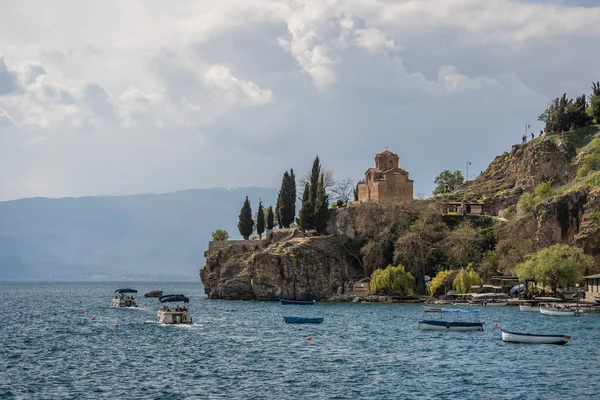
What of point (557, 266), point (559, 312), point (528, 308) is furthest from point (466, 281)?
point (559, 312)

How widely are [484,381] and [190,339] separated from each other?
2908cm

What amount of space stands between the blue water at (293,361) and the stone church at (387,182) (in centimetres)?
5118

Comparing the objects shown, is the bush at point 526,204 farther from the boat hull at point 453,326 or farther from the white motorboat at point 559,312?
the boat hull at point 453,326

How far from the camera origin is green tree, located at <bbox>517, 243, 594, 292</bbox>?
3945 inches

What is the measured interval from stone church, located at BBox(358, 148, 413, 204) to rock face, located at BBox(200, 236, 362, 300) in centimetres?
1269

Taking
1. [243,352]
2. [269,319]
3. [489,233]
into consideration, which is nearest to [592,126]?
[489,233]

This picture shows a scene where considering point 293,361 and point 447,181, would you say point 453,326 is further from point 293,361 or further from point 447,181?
point 447,181

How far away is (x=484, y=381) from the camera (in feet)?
151

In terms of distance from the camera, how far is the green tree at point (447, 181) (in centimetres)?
17450

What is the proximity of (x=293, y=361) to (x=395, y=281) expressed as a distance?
63.9m

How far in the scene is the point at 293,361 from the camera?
Result: 5422 cm

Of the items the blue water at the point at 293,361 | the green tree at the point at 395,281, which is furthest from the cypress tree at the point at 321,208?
the blue water at the point at 293,361

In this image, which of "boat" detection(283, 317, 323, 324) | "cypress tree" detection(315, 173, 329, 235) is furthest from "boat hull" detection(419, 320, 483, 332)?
"cypress tree" detection(315, 173, 329, 235)

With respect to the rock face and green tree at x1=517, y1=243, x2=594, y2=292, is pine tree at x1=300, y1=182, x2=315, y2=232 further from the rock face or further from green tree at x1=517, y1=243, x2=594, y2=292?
green tree at x1=517, y1=243, x2=594, y2=292
